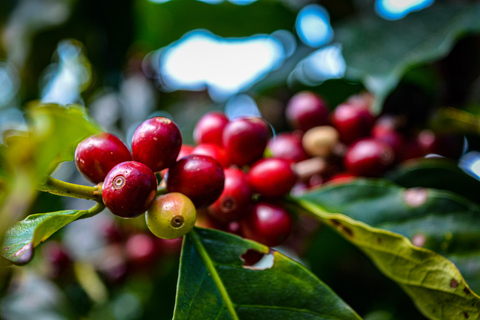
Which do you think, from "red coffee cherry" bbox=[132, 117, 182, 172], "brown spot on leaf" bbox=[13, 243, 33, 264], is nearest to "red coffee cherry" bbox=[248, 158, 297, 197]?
"red coffee cherry" bbox=[132, 117, 182, 172]

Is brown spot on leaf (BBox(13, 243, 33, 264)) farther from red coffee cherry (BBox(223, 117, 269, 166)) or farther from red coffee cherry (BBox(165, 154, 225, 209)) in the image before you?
red coffee cherry (BBox(223, 117, 269, 166))

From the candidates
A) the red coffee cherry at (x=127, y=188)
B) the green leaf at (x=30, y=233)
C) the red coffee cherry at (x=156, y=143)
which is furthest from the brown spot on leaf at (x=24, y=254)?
the red coffee cherry at (x=156, y=143)

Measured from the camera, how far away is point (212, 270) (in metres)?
0.79

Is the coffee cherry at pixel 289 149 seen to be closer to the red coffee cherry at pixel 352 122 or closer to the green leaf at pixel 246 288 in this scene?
the red coffee cherry at pixel 352 122

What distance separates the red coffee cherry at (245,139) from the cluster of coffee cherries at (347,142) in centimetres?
28

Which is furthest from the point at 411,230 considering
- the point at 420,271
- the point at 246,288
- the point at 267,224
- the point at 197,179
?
the point at 197,179

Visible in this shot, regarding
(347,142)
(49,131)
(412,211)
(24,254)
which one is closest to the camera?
(49,131)

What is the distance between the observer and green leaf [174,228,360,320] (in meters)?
0.76

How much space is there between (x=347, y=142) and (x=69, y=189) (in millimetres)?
923

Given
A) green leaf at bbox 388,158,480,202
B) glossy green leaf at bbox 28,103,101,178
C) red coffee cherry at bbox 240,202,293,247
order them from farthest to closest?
green leaf at bbox 388,158,480,202
red coffee cherry at bbox 240,202,293,247
glossy green leaf at bbox 28,103,101,178

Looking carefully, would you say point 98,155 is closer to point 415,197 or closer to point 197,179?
point 197,179

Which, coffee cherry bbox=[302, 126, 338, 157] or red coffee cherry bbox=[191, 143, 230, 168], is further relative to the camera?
coffee cherry bbox=[302, 126, 338, 157]

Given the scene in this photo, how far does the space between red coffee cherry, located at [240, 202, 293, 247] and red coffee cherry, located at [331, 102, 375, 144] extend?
1.50ft

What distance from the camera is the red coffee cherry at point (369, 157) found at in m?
1.20
